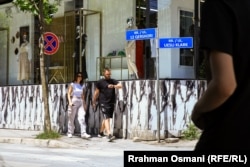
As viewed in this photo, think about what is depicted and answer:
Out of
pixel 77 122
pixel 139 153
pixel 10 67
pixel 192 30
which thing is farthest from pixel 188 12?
pixel 139 153

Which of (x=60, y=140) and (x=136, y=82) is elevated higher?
(x=136, y=82)

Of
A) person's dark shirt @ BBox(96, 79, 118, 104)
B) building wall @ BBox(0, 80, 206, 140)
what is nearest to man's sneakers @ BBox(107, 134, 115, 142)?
building wall @ BBox(0, 80, 206, 140)

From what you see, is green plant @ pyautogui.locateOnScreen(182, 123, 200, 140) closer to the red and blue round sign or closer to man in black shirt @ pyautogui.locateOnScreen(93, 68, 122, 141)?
man in black shirt @ pyautogui.locateOnScreen(93, 68, 122, 141)

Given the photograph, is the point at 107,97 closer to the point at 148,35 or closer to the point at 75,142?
the point at 75,142

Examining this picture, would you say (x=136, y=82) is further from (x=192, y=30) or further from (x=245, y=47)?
(x=245, y=47)

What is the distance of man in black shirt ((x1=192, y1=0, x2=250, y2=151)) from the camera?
6.91 ft

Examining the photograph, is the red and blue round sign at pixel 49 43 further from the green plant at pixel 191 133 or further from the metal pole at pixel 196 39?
the green plant at pixel 191 133

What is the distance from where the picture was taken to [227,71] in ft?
6.91

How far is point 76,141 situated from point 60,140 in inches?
17.1

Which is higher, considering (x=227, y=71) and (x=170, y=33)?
(x=170, y=33)

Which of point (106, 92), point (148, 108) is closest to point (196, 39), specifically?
point (148, 108)

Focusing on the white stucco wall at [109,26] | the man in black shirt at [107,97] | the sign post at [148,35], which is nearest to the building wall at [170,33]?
the white stucco wall at [109,26]

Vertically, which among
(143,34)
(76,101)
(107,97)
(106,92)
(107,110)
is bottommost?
(107,110)

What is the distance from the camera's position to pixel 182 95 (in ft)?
43.4
